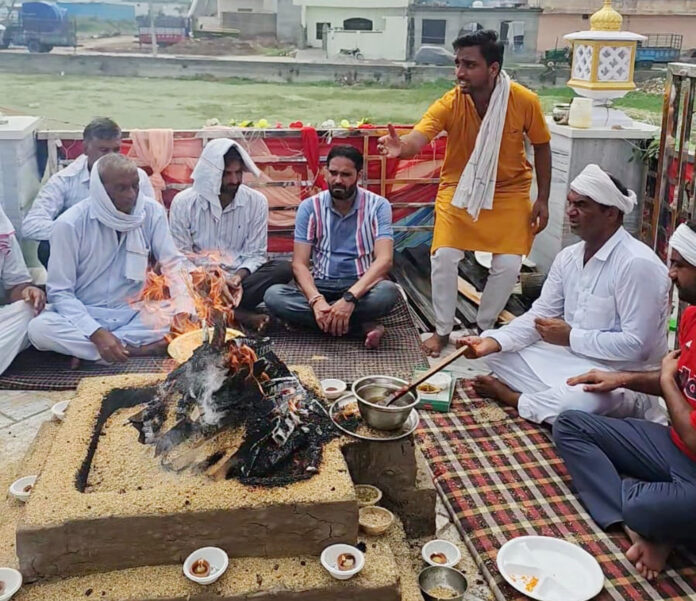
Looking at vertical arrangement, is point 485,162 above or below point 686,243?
above

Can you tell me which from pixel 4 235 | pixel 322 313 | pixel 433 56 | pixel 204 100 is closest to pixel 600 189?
pixel 322 313

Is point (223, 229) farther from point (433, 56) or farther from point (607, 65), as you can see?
point (433, 56)

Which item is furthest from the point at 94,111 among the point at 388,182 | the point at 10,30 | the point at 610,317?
the point at 610,317

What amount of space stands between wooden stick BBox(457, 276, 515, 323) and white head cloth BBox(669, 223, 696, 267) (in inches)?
110

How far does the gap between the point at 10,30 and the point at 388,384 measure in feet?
156

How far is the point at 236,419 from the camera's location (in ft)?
10.6

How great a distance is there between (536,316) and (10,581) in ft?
11.1

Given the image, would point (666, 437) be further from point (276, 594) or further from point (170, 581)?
point (170, 581)

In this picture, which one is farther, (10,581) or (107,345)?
(107,345)

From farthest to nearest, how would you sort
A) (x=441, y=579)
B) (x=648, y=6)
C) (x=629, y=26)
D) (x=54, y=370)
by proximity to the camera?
(x=629, y=26) → (x=648, y=6) → (x=54, y=370) → (x=441, y=579)

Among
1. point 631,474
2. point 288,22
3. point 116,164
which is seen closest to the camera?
point 631,474

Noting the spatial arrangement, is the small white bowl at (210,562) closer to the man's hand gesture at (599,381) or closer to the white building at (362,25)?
the man's hand gesture at (599,381)

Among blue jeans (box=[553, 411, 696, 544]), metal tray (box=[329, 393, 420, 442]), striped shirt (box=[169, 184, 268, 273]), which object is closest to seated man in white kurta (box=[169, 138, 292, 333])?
striped shirt (box=[169, 184, 268, 273])

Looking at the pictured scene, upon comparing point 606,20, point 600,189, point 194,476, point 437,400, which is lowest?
point 437,400
